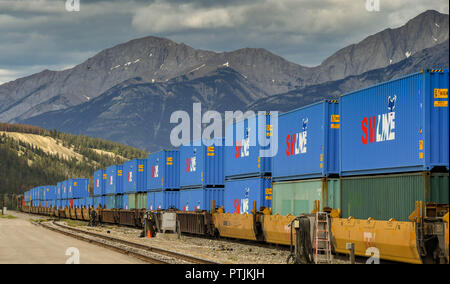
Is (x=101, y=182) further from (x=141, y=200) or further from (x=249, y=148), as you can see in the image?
(x=249, y=148)

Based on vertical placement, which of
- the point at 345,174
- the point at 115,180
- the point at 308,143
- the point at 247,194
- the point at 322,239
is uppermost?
the point at 308,143

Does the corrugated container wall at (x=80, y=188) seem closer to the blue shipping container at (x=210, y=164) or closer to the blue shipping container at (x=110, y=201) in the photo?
the blue shipping container at (x=110, y=201)

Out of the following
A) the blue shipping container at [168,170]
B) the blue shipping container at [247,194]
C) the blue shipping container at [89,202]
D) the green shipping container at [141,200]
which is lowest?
the blue shipping container at [89,202]

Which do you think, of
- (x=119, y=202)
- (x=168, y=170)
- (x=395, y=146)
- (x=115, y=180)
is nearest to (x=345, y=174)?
(x=395, y=146)

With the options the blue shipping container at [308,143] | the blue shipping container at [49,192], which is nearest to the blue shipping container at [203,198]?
the blue shipping container at [308,143]

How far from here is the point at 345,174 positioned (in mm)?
23422

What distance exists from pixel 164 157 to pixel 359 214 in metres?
25.5

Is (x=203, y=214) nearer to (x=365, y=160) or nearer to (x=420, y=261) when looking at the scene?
(x=365, y=160)

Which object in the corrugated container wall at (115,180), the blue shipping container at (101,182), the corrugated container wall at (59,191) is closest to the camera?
→ the corrugated container wall at (115,180)

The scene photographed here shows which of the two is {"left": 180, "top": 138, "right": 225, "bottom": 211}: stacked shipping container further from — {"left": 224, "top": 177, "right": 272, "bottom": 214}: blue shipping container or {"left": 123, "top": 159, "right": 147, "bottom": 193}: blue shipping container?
{"left": 123, "top": 159, "right": 147, "bottom": 193}: blue shipping container

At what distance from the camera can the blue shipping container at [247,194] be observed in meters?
30.7

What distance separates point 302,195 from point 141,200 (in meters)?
28.7

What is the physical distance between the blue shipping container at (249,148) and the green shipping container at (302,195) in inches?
65.5
